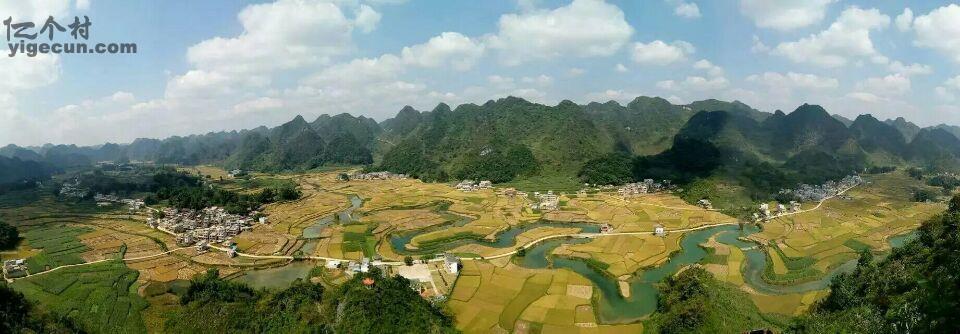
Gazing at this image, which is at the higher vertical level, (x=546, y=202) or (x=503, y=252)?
(x=546, y=202)

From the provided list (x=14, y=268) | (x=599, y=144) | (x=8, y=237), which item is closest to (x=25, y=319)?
(x=14, y=268)

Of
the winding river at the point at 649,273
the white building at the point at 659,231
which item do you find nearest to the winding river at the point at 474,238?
the winding river at the point at 649,273

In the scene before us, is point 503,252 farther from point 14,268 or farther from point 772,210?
point 14,268

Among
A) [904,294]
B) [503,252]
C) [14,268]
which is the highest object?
[904,294]

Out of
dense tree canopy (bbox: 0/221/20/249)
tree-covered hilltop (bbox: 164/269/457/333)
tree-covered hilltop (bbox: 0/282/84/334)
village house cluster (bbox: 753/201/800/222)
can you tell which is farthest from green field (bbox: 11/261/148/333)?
village house cluster (bbox: 753/201/800/222)

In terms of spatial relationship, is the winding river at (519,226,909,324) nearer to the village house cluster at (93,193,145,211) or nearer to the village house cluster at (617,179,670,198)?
the village house cluster at (617,179,670,198)

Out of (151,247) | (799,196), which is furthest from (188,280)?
(799,196)
